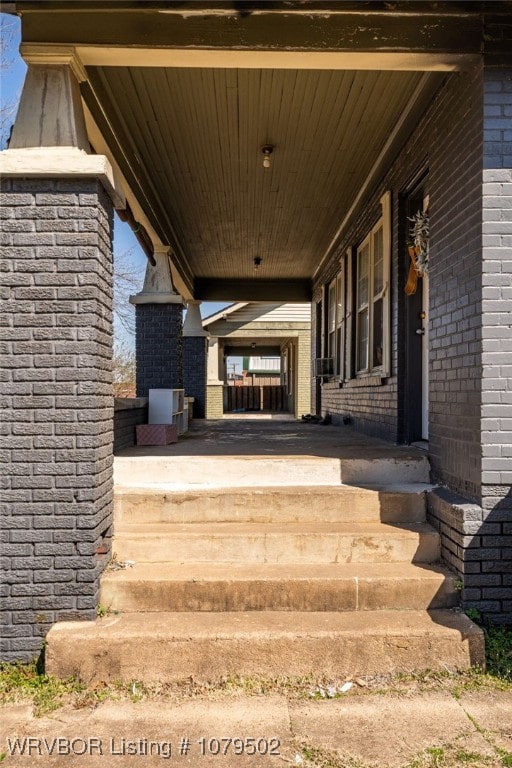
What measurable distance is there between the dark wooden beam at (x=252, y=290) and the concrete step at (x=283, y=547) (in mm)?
8184

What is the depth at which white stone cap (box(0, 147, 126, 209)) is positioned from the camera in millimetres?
2947

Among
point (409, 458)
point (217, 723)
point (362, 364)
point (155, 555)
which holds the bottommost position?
point (217, 723)

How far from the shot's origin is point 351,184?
5828mm

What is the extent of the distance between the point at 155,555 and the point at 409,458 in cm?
185

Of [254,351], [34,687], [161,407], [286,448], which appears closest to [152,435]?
[161,407]

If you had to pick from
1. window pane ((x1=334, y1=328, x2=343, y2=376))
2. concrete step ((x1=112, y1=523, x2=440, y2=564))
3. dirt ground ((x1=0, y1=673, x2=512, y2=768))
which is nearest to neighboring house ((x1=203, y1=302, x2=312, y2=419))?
window pane ((x1=334, y1=328, x2=343, y2=376))

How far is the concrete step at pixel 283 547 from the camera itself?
129 inches

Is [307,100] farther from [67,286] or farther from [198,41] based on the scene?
[67,286]

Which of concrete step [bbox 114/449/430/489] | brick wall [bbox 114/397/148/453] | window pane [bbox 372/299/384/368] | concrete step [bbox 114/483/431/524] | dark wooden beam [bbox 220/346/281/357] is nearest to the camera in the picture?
concrete step [bbox 114/483/431/524]

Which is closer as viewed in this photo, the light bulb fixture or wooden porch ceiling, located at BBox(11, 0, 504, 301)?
wooden porch ceiling, located at BBox(11, 0, 504, 301)

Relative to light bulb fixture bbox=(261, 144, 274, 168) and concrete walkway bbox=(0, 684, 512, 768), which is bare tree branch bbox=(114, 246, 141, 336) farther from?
concrete walkway bbox=(0, 684, 512, 768)

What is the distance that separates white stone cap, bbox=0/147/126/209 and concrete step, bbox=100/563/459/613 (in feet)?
7.37

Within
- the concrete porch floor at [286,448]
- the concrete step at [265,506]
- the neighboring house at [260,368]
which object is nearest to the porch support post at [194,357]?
the concrete porch floor at [286,448]

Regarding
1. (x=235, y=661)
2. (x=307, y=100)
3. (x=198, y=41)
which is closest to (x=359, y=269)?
(x=307, y=100)
